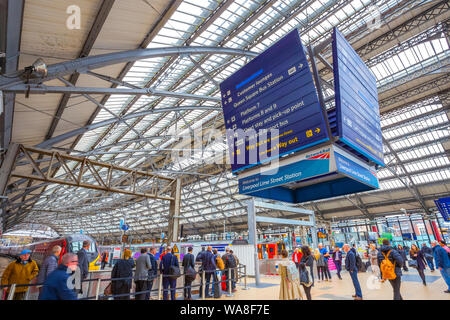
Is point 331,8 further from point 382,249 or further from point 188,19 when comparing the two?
point 382,249

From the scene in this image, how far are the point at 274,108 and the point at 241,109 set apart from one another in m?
0.84

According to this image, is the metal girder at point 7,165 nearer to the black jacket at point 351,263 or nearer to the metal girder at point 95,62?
the metal girder at point 95,62

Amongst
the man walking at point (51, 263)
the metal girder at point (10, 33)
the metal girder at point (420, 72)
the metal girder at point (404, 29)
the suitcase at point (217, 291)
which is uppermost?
the metal girder at point (404, 29)

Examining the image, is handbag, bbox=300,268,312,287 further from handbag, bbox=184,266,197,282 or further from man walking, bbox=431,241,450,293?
man walking, bbox=431,241,450,293

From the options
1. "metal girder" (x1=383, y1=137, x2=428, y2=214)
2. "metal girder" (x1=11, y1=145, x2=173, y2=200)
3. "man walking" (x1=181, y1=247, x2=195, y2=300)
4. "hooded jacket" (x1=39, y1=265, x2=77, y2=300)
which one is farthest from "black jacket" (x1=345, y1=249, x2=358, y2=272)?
"metal girder" (x1=383, y1=137, x2=428, y2=214)

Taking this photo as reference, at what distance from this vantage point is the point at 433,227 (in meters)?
30.1

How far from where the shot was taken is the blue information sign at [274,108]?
12.8ft

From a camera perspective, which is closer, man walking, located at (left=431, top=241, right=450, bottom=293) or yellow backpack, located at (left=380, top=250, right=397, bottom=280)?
yellow backpack, located at (left=380, top=250, right=397, bottom=280)

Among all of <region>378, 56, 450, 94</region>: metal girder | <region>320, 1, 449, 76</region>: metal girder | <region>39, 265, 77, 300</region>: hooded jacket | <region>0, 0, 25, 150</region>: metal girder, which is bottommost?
<region>39, 265, 77, 300</region>: hooded jacket

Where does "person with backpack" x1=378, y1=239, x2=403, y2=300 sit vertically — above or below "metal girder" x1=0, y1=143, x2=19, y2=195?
below

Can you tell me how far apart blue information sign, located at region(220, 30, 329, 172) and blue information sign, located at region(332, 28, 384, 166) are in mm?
413

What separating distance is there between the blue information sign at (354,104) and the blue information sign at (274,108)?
1.36ft

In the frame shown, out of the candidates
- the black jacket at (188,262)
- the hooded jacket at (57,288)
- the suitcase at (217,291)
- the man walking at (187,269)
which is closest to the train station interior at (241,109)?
the hooded jacket at (57,288)

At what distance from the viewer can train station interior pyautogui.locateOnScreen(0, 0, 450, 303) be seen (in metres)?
4.22
